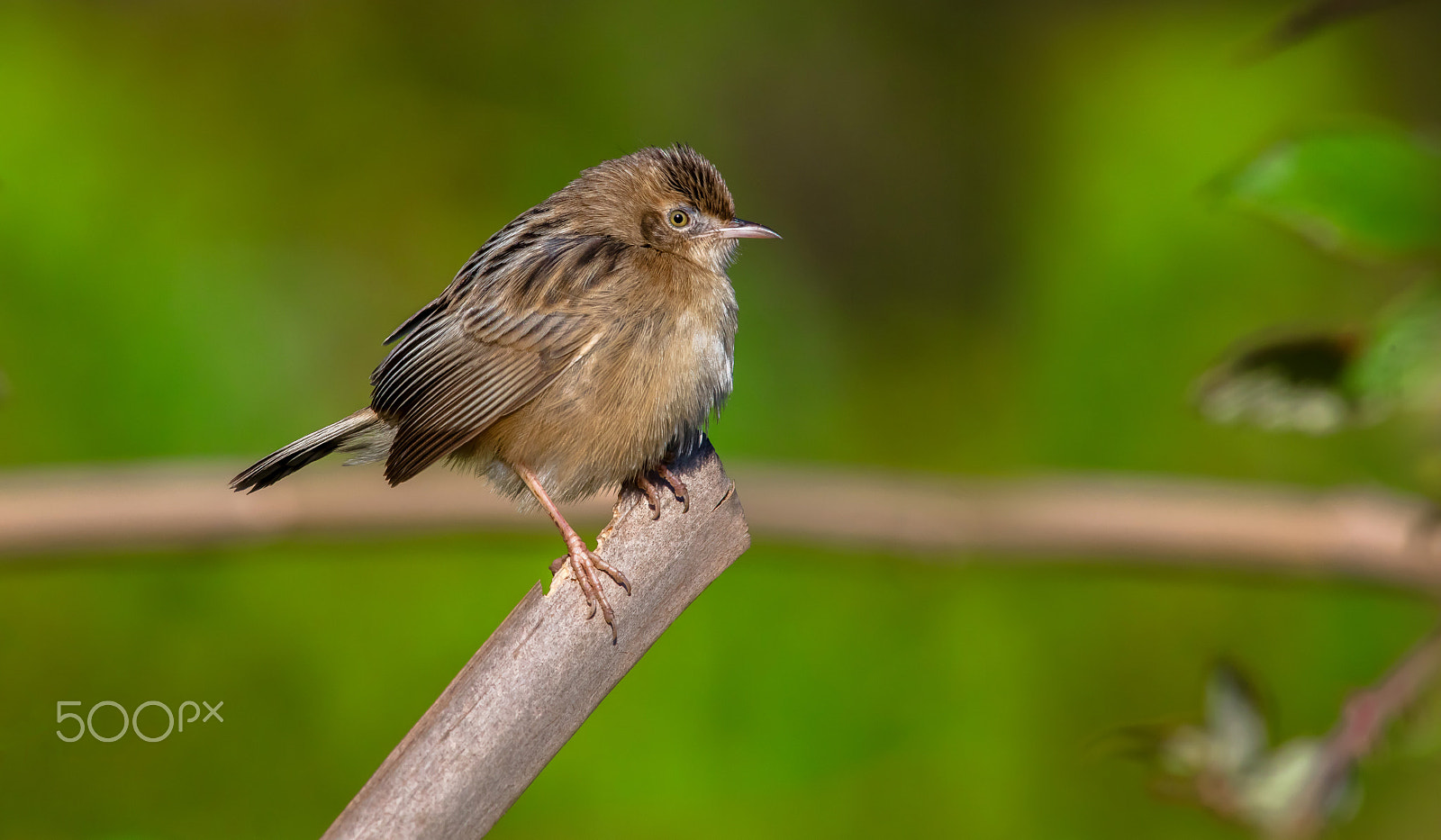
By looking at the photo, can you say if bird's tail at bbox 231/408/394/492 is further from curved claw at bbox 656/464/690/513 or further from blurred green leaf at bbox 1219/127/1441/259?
blurred green leaf at bbox 1219/127/1441/259

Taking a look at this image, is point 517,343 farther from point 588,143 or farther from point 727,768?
point 588,143

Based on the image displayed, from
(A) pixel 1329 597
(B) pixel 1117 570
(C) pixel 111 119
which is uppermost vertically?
(A) pixel 1329 597

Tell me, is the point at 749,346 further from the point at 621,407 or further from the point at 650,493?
the point at 650,493

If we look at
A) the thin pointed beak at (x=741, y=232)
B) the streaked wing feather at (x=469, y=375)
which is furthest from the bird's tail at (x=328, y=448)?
the thin pointed beak at (x=741, y=232)

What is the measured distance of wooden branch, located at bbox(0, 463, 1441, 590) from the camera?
3.25 meters

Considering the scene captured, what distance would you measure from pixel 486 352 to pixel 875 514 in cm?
170

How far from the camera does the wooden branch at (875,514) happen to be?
3.25 meters

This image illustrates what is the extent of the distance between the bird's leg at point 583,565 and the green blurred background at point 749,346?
4.53 feet

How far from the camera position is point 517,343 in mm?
2508

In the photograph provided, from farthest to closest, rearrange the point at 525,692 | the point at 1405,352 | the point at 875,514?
the point at 875,514
the point at 1405,352
the point at 525,692

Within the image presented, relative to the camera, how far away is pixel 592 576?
1848mm

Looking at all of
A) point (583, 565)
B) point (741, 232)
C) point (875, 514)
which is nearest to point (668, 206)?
point (741, 232)

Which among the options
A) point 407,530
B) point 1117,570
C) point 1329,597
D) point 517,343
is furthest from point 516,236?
point 1329,597

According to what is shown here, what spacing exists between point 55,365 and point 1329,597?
179 inches
